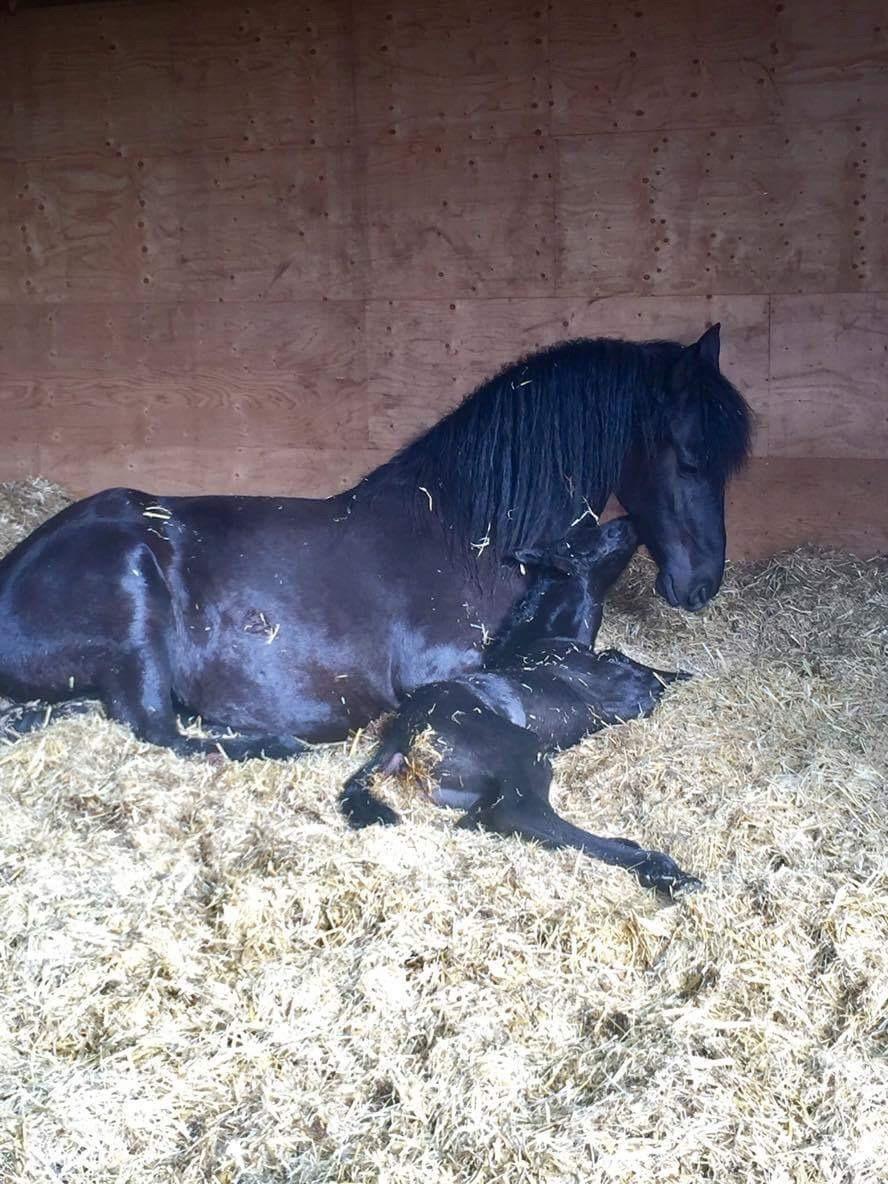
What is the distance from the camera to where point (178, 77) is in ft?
17.5

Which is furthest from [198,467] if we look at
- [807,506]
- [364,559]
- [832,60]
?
[832,60]

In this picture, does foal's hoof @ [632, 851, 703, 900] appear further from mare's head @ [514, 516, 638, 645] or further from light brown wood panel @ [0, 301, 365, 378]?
light brown wood panel @ [0, 301, 365, 378]

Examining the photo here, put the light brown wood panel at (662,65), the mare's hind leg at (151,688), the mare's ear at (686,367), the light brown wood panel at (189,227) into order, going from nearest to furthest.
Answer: the mare's hind leg at (151,688) < the mare's ear at (686,367) < the light brown wood panel at (662,65) < the light brown wood panel at (189,227)

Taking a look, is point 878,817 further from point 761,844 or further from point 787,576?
point 787,576

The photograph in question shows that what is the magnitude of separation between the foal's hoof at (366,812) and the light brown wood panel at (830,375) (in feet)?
9.53

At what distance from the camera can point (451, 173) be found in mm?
5141

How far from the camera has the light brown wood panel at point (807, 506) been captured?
5082 mm

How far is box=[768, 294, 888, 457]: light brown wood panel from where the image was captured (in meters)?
4.94

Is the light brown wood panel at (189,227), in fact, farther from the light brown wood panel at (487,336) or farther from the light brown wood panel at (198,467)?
the light brown wood panel at (198,467)

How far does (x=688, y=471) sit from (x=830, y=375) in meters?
1.24

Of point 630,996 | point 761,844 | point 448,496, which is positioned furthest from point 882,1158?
point 448,496

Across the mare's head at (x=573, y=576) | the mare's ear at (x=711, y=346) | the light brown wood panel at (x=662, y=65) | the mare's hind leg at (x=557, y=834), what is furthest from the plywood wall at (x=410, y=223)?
the mare's hind leg at (x=557, y=834)

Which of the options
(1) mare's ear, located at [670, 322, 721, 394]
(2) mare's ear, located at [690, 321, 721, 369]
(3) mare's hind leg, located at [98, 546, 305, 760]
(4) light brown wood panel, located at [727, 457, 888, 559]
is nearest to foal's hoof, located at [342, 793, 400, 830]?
(3) mare's hind leg, located at [98, 546, 305, 760]

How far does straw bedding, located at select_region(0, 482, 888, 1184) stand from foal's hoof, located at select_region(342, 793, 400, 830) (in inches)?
2.3
